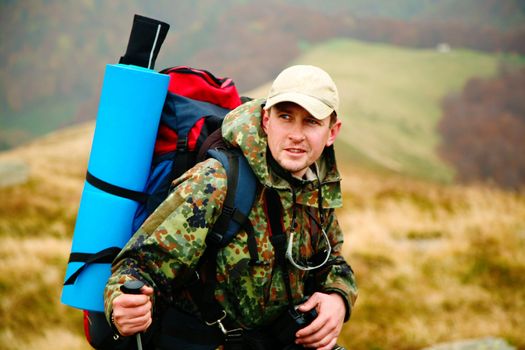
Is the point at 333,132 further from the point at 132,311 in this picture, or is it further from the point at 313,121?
the point at 132,311

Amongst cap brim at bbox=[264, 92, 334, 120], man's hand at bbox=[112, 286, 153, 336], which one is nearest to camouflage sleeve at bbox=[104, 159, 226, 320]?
man's hand at bbox=[112, 286, 153, 336]

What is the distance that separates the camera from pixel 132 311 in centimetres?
216

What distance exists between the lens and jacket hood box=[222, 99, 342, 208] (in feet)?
8.11

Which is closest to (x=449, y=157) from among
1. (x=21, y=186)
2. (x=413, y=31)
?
(x=413, y=31)

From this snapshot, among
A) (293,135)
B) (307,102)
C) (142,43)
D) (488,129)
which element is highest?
(488,129)

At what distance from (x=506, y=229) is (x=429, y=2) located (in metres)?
36.2

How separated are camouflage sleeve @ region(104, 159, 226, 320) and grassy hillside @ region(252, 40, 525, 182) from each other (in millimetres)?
19938

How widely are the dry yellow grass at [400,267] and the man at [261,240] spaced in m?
4.48

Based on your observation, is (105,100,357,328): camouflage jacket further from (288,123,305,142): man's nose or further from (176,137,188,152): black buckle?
(176,137,188,152): black buckle

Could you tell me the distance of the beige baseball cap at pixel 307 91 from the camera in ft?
8.04

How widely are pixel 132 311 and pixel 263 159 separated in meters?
0.88

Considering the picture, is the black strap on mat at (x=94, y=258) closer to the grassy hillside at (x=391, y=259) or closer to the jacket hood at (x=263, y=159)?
the jacket hood at (x=263, y=159)

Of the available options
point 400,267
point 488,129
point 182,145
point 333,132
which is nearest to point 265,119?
point 333,132

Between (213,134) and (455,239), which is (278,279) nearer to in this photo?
(213,134)
